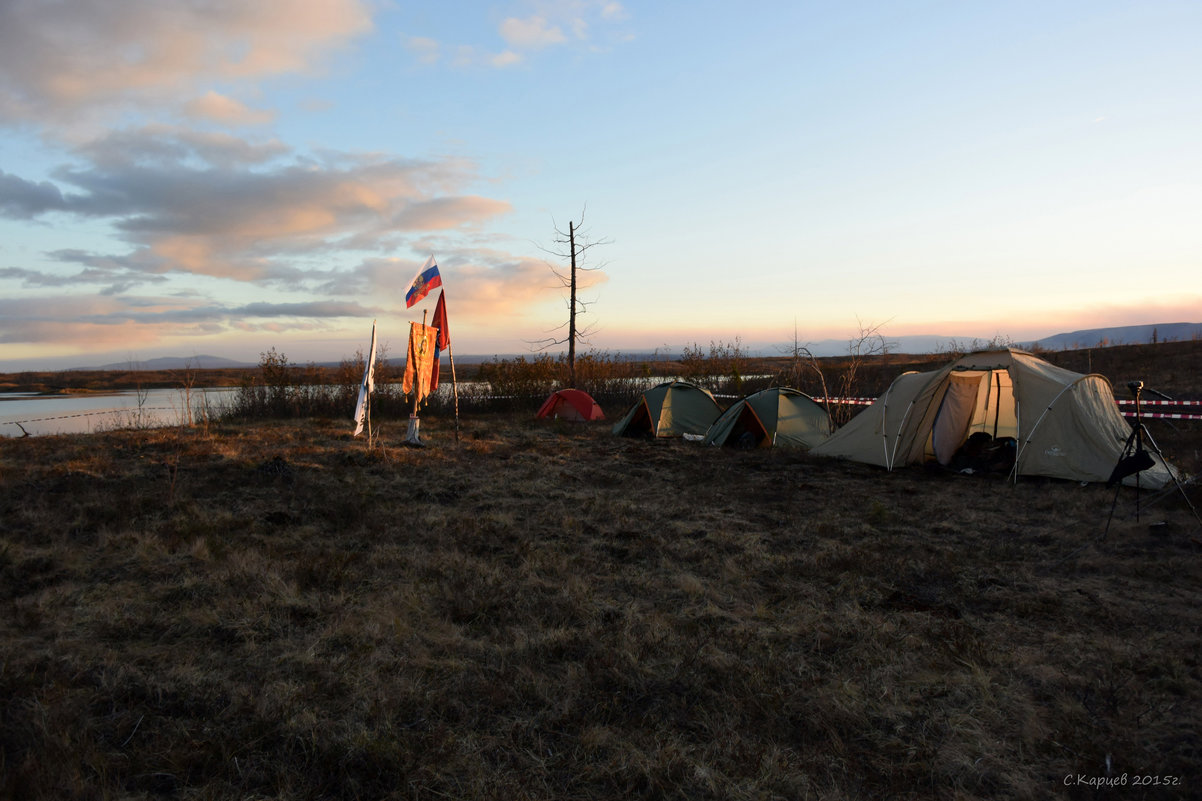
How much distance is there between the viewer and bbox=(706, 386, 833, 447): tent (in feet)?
38.3

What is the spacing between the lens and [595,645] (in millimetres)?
3666

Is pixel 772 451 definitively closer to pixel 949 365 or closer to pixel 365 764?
pixel 949 365

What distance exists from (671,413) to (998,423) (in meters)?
5.87

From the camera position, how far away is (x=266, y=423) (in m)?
15.8

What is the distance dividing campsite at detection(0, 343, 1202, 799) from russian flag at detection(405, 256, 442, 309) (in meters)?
3.45

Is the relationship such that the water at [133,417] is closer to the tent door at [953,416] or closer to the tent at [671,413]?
the tent at [671,413]

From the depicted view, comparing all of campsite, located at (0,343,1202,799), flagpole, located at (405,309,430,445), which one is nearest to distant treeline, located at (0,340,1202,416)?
flagpole, located at (405,309,430,445)

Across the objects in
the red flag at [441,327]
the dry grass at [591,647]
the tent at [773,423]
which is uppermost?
the red flag at [441,327]

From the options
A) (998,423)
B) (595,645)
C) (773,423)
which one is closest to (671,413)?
(773,423)

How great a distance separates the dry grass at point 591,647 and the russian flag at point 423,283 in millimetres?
3574

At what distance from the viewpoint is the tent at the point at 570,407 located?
16.4m

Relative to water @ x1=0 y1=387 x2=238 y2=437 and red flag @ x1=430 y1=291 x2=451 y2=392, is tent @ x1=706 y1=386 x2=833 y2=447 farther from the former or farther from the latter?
water @ x1=0 y1=387 x2=238 y2=437

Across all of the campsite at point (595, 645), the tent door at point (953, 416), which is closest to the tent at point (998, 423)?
the tent door at point (953, 416)

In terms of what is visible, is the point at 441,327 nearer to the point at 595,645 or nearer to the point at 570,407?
the point at 570,407
